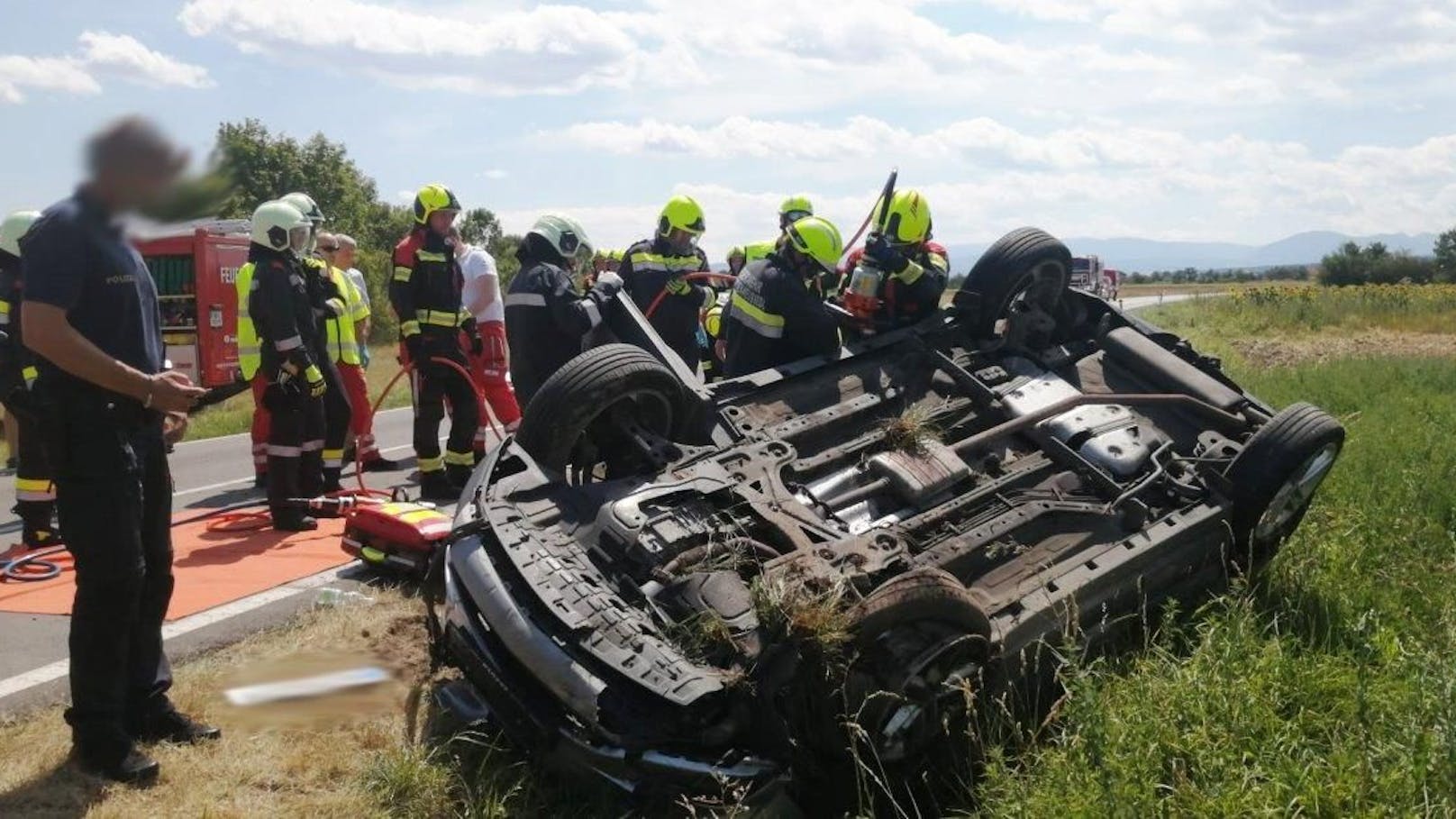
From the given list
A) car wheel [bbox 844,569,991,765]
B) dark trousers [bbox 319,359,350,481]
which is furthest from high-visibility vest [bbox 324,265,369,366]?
car wheel [bbox 844,569,991,765]

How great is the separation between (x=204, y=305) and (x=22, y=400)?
8.48m

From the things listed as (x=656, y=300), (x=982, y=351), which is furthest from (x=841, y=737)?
(x=656, y=300)

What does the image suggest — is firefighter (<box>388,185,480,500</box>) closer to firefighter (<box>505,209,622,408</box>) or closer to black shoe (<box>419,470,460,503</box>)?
black shoe (<box>419,470,460,503</box>)

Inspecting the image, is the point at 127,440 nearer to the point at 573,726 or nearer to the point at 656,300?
the point at 573,726

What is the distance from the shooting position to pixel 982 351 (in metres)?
5.84

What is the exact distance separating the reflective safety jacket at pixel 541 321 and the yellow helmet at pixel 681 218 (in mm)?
1501

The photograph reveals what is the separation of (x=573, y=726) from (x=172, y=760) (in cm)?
141

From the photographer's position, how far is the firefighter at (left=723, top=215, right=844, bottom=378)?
566cm

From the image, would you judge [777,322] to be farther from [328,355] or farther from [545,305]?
[328,355]

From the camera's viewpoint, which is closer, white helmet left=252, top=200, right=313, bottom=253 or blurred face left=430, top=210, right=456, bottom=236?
white helmet left=252, top=200, right=313, bottom=253

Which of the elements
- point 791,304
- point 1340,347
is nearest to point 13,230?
point 791,304

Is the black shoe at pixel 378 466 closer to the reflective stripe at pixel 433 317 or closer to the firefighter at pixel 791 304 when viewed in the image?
the reflective stripe at pixel 433 317

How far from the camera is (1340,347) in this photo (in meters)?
21.2

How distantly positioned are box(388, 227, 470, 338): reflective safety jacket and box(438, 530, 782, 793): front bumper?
4141mm
